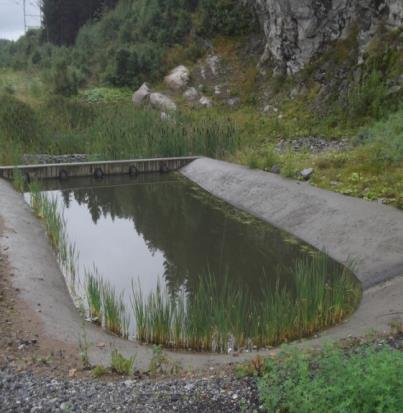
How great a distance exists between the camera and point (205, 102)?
18328 mm

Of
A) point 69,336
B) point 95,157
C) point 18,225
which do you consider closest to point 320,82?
point 95,157

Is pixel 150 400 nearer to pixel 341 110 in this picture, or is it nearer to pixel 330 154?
pixel 330 154

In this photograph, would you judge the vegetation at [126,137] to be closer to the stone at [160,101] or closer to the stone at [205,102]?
the stone at [160,101]

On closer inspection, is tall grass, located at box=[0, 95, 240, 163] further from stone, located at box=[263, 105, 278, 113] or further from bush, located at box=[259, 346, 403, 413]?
bush, located at box=[259, 346, 403, 413]

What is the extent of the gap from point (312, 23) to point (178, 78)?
19.2ft

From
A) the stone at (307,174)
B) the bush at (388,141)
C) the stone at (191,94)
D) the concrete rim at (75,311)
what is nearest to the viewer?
the concrete rim at (75,311)

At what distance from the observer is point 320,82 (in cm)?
1544

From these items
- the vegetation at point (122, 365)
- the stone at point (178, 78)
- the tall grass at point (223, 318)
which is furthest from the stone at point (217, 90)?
the vegetation at point (122, 365)

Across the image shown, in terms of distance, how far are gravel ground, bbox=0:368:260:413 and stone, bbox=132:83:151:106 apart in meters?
16.2

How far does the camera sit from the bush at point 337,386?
8.55ft

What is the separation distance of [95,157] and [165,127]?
1944 millimetres

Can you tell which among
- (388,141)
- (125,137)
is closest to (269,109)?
(125,137)

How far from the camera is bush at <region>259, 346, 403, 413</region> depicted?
2605 millimetres

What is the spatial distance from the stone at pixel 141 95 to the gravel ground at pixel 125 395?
53.1ft
